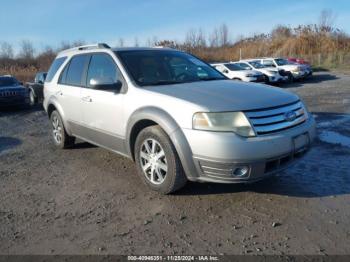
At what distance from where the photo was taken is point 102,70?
5.30 m

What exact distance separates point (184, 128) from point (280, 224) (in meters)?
1.33

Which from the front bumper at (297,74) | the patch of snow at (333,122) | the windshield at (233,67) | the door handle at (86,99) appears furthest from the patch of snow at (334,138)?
the front bumper at (297,74)

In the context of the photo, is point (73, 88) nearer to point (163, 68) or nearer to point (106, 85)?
point (106, 85)

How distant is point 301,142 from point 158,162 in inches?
63.4

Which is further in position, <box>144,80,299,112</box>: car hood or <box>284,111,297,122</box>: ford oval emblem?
<box>284,111,297,122</box>: ford oval emblem

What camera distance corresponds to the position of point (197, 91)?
4270 mm

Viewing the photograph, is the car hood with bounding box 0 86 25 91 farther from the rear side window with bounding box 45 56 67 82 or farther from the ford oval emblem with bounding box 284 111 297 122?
the ford oval emblem with bounding box 284 111 297 122

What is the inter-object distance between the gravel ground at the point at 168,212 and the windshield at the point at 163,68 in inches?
54.4

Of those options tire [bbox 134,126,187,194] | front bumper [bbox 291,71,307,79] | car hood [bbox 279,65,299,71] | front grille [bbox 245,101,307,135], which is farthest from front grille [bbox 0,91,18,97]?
front bumper [bbox 291,71,307,79]

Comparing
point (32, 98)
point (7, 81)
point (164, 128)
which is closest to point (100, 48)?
point (164, 128)

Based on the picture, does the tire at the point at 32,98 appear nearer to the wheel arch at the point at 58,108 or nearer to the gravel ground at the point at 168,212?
the wheel arch at the point at 58,108

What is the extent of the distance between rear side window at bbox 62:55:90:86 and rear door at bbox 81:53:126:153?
227 millimetres

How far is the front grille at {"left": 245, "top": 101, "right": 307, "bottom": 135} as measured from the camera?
12.3 feet

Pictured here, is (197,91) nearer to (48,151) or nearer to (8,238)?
(8,238)
